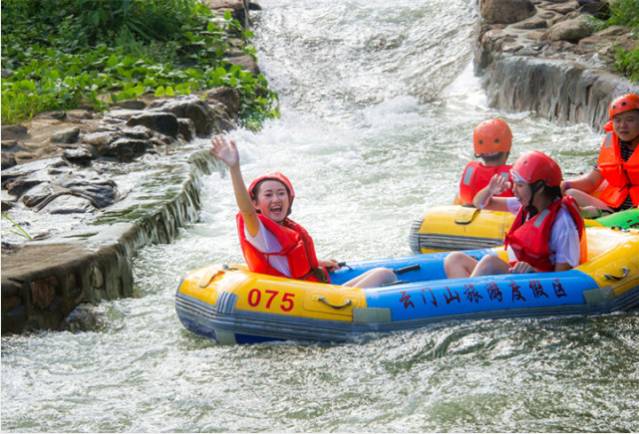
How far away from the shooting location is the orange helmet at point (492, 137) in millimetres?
6324

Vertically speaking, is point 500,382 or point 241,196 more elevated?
point 241,196

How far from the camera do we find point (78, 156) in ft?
28.1

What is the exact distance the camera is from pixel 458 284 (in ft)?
16.9

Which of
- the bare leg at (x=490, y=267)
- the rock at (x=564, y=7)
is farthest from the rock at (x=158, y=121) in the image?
the rock at (x=564, y=7)

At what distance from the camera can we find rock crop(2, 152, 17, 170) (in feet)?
26.8

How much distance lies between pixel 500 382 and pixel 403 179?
492 centimetres

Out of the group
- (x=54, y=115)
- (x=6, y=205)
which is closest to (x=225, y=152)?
(x=6, y=205)

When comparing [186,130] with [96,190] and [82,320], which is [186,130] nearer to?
[96,190]

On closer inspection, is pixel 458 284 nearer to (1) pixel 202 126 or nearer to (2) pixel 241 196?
(2) pixel 241 196

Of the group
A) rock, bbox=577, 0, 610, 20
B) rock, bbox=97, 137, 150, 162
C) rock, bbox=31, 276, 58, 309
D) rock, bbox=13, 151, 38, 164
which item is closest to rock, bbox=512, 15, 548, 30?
rock, bbox=577, 0, 610, 20

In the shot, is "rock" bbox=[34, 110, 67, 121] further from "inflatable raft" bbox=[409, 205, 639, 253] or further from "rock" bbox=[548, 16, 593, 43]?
"rock" bbox=[548, 16, 593, 43]

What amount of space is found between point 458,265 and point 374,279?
0.49 metres

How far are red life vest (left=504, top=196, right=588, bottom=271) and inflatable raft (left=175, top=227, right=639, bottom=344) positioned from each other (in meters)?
0.15

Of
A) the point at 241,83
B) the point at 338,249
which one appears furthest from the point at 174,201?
the point at 241,83
